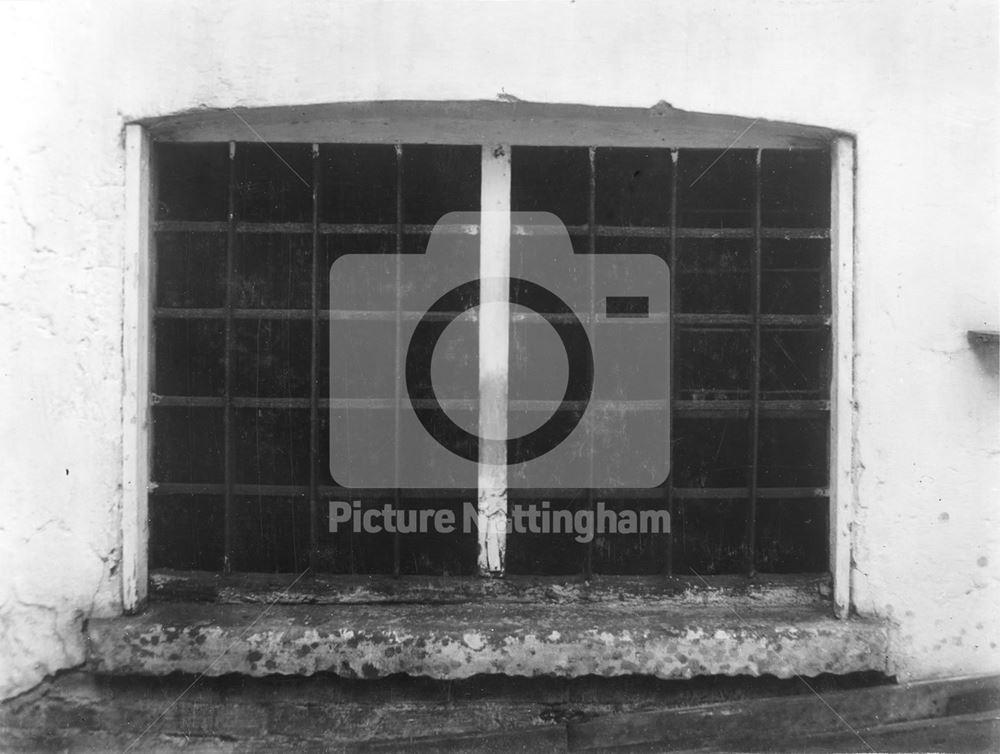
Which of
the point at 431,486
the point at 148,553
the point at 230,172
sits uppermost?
the point at 230,172

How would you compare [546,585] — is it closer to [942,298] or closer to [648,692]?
[648,692]

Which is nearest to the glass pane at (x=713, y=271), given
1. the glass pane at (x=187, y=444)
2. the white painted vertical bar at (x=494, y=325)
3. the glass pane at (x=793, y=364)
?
the glass pane at (x=793, y=364)

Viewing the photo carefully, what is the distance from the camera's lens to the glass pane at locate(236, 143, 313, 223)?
2.42m

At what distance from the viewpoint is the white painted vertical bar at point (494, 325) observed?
2.42 meters

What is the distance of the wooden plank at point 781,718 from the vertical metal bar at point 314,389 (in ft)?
3.57

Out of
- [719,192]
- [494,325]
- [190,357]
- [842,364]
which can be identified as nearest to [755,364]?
[842,364]

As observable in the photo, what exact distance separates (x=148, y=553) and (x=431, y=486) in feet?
3.33

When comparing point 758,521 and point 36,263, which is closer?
point 36,263

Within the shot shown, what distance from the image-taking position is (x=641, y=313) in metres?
2.43

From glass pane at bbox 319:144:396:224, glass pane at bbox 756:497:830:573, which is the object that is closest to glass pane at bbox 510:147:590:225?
glass pane at bbox 319:144:396:224

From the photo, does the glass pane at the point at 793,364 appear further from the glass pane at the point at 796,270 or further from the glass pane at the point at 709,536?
the glass pane at the point at 709,536

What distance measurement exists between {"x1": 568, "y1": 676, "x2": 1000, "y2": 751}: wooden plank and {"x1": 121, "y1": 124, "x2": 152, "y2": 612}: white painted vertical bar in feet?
5.18

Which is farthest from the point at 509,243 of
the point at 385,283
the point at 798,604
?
the point at 798,604

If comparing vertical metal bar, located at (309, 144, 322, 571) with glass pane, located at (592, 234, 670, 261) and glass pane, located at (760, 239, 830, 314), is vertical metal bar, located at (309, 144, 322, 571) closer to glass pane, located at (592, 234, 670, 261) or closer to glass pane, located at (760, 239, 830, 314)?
glass pane, located at (592, 234, 670, 261)
